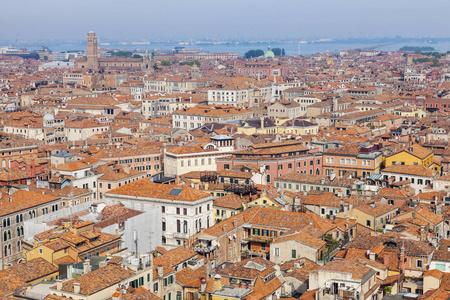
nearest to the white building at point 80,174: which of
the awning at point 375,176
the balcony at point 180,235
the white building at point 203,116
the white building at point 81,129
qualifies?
the balcony at point 180,235

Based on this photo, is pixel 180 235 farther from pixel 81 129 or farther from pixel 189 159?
pixel 81 129

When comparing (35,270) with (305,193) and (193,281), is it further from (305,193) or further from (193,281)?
(305,193)

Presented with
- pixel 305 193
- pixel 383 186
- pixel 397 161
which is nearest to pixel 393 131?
pixel 397 161

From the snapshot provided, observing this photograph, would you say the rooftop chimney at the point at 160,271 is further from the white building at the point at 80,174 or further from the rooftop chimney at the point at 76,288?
the white building at the point at 80,174

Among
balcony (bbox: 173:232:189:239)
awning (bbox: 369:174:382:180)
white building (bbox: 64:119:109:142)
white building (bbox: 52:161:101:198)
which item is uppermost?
white building (bbox: 52:161:101:198)

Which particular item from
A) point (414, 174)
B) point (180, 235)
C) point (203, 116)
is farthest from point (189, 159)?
point (203, 116)

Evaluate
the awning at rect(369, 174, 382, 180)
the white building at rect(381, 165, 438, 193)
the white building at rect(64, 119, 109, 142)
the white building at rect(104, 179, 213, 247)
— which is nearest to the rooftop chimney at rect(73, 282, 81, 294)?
the white building at rect(104, 179, 213, 247)

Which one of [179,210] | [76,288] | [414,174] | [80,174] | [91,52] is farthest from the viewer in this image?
[91,52]

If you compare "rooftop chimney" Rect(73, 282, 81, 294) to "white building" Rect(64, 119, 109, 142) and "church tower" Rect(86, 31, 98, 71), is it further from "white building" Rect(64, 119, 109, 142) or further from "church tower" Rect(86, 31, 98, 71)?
"church tower" Rect(86, 31, 98, 71)
